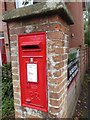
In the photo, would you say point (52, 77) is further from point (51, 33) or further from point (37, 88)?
point (51, 33)

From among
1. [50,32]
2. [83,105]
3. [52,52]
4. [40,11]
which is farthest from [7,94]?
[40,11]

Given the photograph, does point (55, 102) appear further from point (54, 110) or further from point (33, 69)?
point (33, 69)

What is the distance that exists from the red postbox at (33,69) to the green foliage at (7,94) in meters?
1.14

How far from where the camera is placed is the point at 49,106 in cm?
226

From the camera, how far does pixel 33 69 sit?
7.49ft

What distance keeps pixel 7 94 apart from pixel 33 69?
2.13 m

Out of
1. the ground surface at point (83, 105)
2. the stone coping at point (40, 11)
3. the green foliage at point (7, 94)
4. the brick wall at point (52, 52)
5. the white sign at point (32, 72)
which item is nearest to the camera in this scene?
the stone coping at point (40, 11)

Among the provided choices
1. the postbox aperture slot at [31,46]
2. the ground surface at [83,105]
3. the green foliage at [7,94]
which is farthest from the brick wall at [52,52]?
the ground surface at [83,105]

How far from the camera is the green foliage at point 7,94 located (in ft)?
11.2

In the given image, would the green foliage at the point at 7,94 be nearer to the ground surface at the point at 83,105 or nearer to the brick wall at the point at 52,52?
the brick wall at the point at 52,52

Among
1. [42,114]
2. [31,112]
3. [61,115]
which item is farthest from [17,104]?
[61,115]

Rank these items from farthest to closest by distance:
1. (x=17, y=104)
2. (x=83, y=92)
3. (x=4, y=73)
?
(x=83, y=92)
(x=4, y=73)
(x=17, y=104)

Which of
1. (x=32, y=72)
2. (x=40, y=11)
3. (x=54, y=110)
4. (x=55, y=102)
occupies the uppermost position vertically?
(x=40, y=11)

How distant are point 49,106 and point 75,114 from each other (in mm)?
1713
